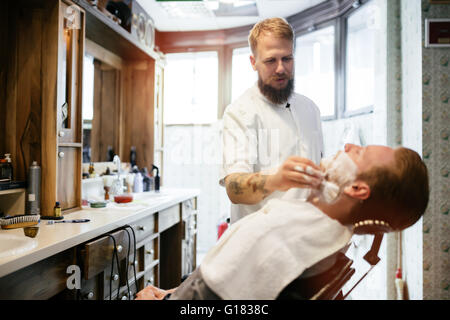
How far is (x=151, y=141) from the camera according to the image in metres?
3.30

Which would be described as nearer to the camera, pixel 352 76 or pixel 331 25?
pixel 352 76

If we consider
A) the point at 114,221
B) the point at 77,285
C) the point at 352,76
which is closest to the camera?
the point at 77,285

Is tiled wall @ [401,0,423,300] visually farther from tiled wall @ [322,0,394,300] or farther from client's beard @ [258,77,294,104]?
client's beard @ [258,77,294,104]

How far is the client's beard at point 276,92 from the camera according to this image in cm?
119

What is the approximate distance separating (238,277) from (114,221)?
3.58ft

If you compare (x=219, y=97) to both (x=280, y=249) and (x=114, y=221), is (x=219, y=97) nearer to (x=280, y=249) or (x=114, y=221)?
(x=114, y=221)

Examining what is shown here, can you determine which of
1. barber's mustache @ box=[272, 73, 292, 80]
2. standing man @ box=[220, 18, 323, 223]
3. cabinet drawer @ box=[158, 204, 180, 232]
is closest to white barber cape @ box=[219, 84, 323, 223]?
standing man @ box=[220, 18, 323, 223]

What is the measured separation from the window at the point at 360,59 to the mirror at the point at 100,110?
2.02 m

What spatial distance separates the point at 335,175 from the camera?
0.84 m

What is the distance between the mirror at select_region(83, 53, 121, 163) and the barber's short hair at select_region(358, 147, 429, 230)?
87.3 inches

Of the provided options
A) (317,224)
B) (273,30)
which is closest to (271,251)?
(317,224)

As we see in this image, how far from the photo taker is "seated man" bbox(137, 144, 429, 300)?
784 millimetres

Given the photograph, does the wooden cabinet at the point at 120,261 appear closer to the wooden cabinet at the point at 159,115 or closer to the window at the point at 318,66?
the wooden cabinet at the point at 159,115
